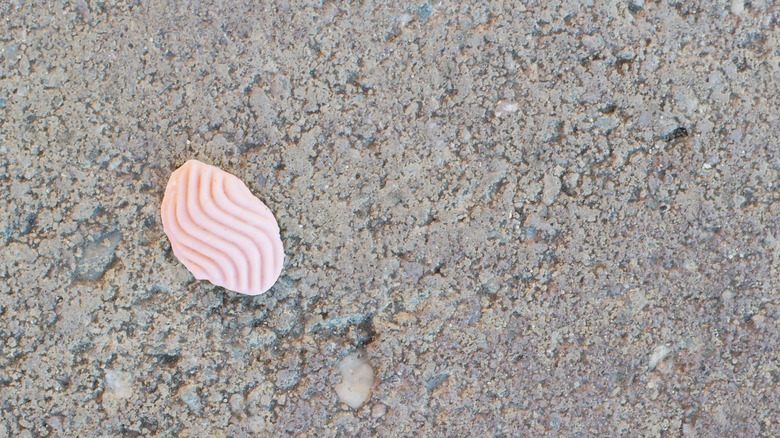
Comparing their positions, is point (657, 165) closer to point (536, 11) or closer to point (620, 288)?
point (620, 288)

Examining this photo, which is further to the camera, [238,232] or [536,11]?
[536,11]

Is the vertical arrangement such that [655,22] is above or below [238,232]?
above

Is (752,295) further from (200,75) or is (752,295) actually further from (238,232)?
(200,75)

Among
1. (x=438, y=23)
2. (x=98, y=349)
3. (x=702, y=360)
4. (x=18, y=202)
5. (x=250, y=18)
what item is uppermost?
(x=438, y=23)

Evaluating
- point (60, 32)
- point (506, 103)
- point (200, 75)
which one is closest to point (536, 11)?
point (506, 103)
